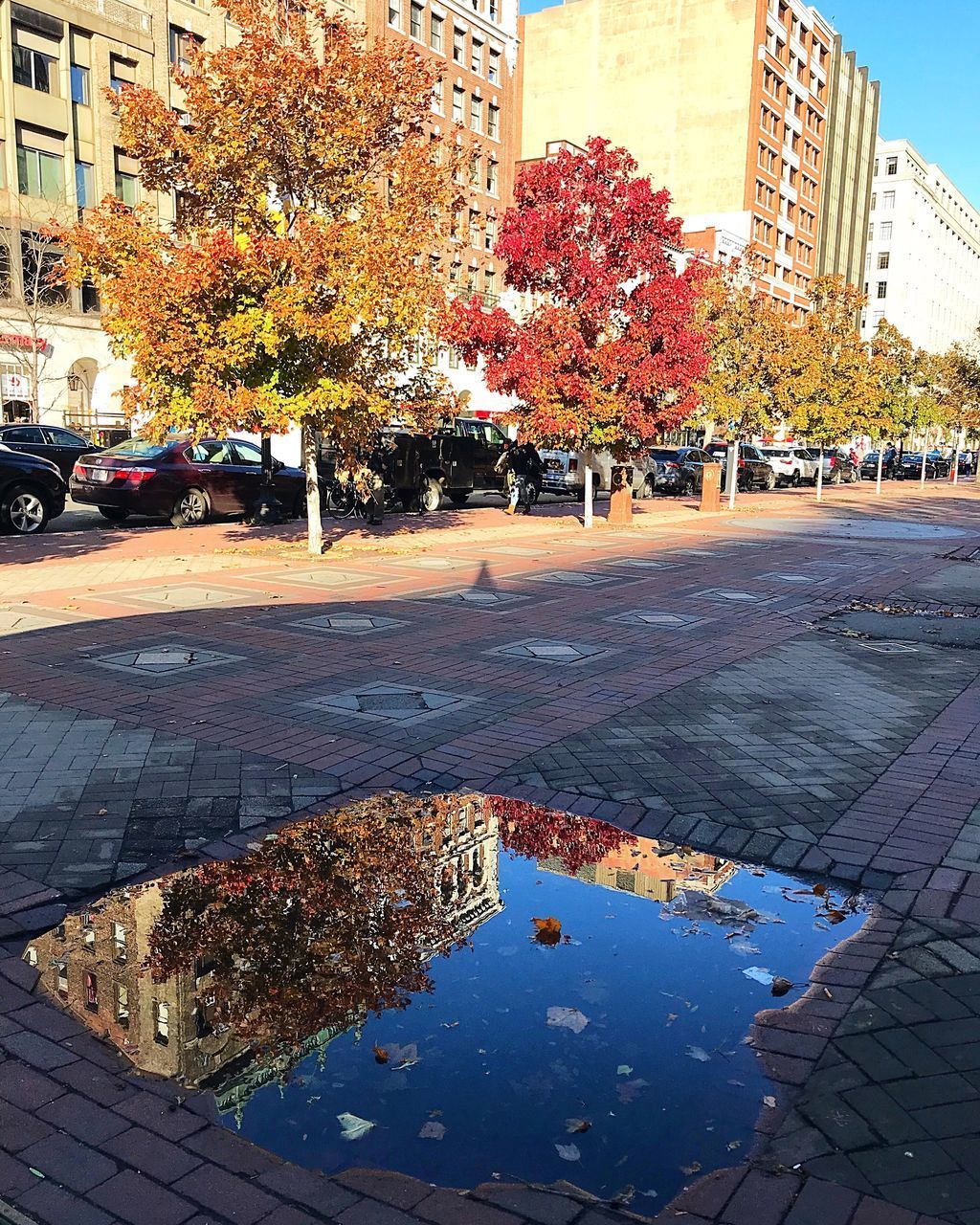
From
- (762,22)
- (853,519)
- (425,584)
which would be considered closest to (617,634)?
(425,584)

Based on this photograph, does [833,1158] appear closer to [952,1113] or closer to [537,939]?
[952,1113]

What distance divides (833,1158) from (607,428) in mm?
18023

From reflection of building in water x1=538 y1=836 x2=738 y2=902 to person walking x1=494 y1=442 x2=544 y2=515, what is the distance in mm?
20339

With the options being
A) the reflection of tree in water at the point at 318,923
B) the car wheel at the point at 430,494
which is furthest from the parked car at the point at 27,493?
the reflection of tree in water at the point at 318,923

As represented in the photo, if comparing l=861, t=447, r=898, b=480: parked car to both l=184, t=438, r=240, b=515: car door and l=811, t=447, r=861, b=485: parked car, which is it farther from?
l=184, t=438, r=240, b=515: car door

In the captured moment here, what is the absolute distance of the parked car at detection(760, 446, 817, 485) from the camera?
4791 cm

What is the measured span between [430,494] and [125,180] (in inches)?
1084

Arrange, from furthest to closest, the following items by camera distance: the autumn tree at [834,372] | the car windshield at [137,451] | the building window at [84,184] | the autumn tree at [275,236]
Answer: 1. the building window at [84,184]
2. the autumn tree at [834,372]
3. the car windshield at [137,451]
4. the autumn tree at [275,236]

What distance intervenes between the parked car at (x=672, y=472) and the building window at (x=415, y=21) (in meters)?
27.7

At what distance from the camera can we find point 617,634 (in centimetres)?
988

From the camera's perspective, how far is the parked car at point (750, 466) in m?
42.5

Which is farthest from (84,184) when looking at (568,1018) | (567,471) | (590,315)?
(568,1018)

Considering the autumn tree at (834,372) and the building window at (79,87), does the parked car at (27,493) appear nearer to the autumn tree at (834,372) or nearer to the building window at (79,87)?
the autumn tree at (834,372)

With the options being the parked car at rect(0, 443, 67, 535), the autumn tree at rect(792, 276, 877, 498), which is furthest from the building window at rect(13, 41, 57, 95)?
the autumn tree at rect(792, 276, 877, 498)
